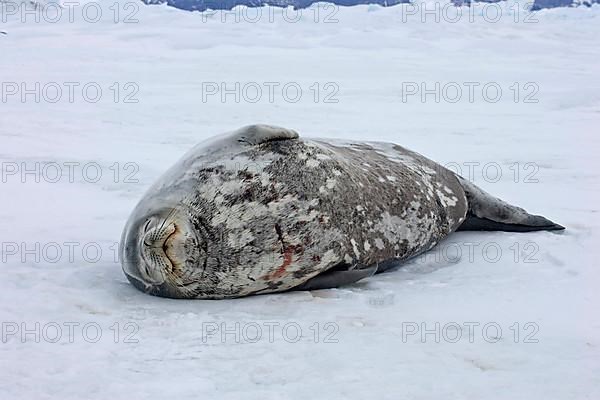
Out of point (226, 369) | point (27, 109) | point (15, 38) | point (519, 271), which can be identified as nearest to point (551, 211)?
point (519, 271)

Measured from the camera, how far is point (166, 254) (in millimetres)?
2367

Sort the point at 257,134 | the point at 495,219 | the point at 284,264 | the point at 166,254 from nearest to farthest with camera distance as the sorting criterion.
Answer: the point at 166,254, the point at 284,264, the point at 257,134, the point at 495,219

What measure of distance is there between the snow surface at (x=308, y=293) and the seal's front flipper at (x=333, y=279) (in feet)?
0.18

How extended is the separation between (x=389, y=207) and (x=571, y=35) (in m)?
13.0

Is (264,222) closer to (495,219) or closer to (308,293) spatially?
(308,293)

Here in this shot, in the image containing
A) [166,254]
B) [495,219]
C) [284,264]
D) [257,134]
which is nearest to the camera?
[166,254]

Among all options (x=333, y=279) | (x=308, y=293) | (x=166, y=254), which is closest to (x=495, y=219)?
A: (x=333, y=279)

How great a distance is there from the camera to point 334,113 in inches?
296

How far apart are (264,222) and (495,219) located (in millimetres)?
1390

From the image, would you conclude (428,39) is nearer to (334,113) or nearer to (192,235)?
(334,113)

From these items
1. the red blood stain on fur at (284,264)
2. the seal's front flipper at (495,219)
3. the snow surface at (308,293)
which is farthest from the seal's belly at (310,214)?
the seal's front flipper at (495,219)

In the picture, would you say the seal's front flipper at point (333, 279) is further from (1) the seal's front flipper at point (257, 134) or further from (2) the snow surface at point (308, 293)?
(1) the seal's front flipper at point (257, 134)

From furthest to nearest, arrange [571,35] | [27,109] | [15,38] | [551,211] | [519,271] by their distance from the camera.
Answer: [571,35], [15,38], [27,109], [551,211], [519,271]

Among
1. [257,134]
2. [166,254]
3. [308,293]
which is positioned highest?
[257,134]
